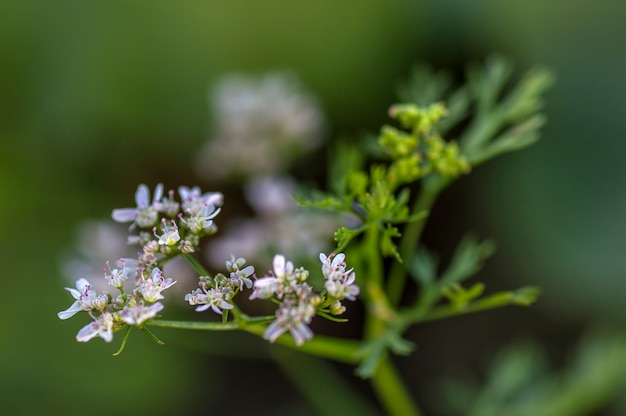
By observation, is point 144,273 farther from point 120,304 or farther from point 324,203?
point 324,203

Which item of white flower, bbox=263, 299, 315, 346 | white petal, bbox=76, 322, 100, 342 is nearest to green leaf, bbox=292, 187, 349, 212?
white flower, bbox=263, 299, 315, 346

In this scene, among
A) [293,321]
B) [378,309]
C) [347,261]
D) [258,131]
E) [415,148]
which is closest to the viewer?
[293,321]

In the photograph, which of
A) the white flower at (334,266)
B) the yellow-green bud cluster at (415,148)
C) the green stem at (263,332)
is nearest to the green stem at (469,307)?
the green stem at (263,332)

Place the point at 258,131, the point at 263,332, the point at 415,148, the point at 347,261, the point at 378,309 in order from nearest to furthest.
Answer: the point at 263,332 < the point at 415,148 < the point at 347,261 < the point at 378,309 < the point at 258,131

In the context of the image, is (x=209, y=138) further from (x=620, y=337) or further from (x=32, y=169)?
(x=620, y=337)

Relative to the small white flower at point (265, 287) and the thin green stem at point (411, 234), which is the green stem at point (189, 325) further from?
the thin green stem at point (411, 234)

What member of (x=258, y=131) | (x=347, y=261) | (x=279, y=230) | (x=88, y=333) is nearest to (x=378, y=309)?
(x=347, y=261)
